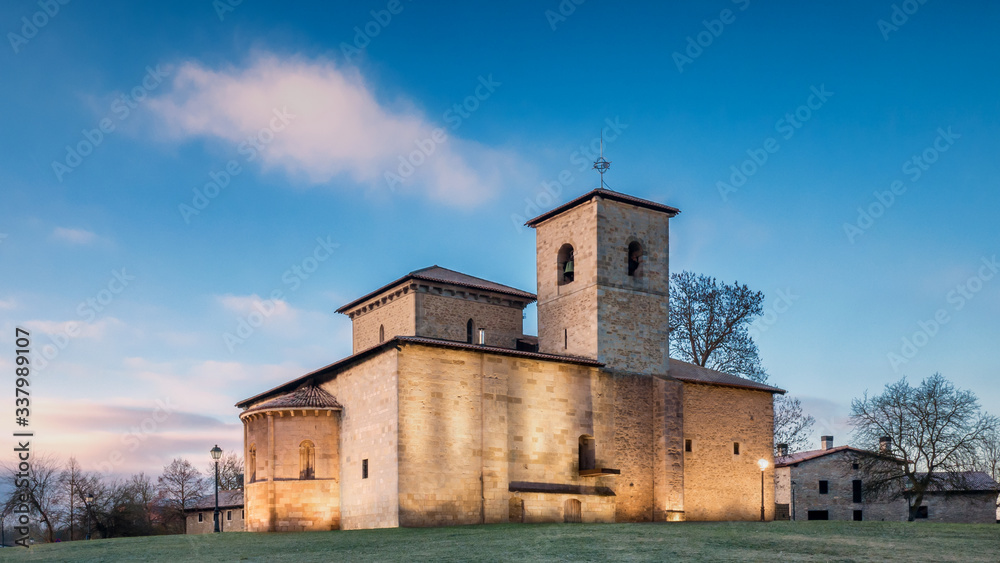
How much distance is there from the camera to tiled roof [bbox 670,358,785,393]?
1405 inches

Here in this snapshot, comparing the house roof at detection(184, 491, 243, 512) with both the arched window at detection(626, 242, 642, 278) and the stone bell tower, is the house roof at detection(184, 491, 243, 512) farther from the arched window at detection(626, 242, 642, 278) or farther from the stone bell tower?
the arched window at detection(626, 242, 642, 278)

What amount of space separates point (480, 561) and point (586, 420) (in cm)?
1621

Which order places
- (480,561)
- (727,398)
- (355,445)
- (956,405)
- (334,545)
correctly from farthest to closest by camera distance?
(956,405) < (727,398) < (355,445) < (334,545) < (480,561)

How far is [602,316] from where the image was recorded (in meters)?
33.9

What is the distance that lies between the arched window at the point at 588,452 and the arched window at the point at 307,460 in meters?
9.99

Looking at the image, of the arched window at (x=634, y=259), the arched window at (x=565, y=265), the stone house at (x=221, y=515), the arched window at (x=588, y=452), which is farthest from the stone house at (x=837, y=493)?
the stone house at (x=221, y=515)

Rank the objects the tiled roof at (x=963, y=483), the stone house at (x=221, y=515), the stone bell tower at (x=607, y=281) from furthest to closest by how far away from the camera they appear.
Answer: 1. the stone house at (x=221, y=515)
2. the tiled roof at (x=963, y=483)
3. the stone bell tower at (x=607, y=281)

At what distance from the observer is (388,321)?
38.9 metres

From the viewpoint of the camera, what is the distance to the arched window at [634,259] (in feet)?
117

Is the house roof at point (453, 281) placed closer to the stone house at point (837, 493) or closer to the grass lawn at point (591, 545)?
the grass lawn at point (591, 545)

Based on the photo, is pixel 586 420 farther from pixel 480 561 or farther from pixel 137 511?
pixel 137 511

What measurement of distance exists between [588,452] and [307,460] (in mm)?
10527

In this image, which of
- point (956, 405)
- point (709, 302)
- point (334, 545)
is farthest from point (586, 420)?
point (956, 405)

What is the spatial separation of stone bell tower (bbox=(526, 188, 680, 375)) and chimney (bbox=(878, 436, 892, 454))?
14.8 meters
